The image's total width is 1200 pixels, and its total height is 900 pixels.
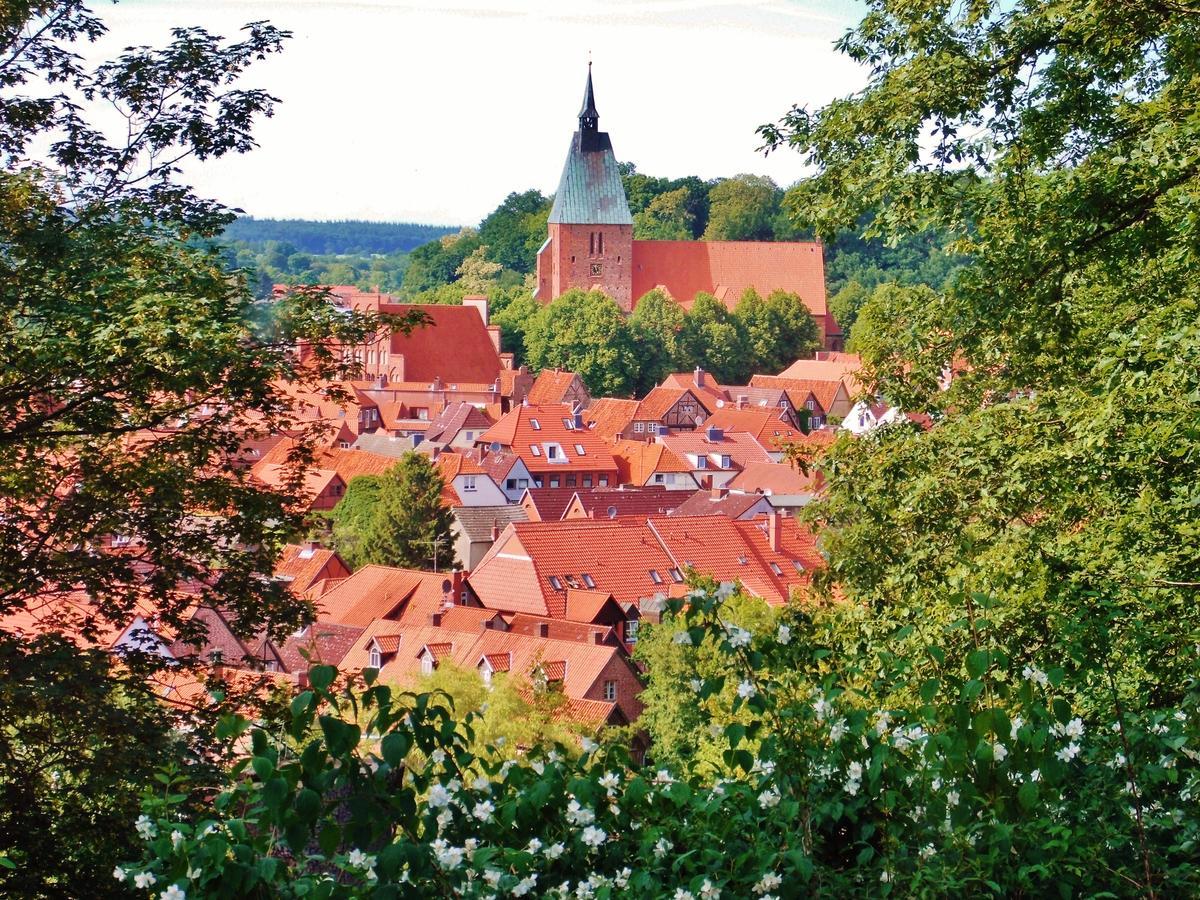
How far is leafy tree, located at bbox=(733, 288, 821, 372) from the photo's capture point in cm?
8319

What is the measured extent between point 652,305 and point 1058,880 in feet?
247

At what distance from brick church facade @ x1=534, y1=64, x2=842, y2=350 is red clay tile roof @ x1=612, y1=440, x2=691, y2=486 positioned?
28200mm

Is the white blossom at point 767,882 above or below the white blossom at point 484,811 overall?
→ below

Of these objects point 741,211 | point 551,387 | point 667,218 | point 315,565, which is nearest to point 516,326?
point 551,387

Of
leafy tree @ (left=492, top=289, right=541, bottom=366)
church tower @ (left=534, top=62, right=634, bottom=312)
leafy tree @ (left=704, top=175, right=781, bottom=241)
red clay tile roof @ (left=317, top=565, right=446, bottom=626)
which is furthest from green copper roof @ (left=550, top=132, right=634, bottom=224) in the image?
red clay tile roof @ (left=317, top=565, right=446, bottom=626)

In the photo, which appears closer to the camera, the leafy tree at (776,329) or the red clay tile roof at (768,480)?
the red clay tile roof at (768,480)

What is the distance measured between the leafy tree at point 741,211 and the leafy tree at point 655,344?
35.9 m

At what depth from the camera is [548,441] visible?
53219mm

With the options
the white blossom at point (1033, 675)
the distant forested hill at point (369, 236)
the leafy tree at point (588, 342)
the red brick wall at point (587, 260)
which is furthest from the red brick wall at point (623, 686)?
the distant forested hill at point (369, 236)

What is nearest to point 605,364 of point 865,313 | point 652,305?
point 652,305

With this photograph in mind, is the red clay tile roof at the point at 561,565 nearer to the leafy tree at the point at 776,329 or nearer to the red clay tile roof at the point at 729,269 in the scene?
the leafy tree at the point at 776,329

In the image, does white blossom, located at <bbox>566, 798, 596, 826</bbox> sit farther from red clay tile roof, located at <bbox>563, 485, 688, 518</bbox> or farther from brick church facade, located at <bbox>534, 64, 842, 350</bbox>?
brick church facade, located at <bbox>534, 64, 842, 350</bbox>

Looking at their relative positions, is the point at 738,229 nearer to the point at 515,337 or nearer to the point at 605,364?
the point at 515,337

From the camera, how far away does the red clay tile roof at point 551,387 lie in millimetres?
67250
